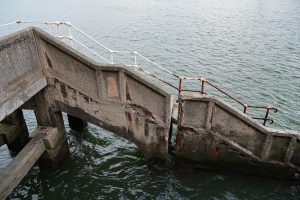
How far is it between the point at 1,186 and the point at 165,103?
5.85 m

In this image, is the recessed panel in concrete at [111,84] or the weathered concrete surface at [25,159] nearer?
the weathered concrete surface at [25,159]

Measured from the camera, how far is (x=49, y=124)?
10516 mm

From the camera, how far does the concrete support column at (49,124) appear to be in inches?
400

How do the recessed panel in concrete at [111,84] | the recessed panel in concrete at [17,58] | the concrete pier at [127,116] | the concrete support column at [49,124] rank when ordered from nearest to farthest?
the recessed panel in concrete at [17,58], the concrete pier at [127,116], the recessed panel in concrete at [111,84], the concrete support column at [49,124]

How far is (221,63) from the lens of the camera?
21.9 meters

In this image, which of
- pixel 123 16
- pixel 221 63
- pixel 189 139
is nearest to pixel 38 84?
pixel 189 139

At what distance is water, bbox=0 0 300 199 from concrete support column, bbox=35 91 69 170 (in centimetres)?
57

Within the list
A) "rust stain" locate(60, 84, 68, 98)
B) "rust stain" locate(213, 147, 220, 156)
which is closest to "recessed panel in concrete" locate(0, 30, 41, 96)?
"rust stain" locate(60, 84, 68, 98)

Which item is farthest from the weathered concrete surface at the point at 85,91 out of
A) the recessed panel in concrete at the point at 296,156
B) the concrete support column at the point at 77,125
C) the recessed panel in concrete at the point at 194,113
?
the recessed panel in concrete at the point at 296,156

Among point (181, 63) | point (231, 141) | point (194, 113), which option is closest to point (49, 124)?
point (194, 113)

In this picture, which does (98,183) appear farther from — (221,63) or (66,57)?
(221,63)

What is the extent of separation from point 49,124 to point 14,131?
7.79 ft

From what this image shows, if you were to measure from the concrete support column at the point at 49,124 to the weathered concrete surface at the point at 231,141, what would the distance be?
477 cm

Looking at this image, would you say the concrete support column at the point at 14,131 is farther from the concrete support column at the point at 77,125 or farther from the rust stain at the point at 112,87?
the rust stain at the point at 112,87
